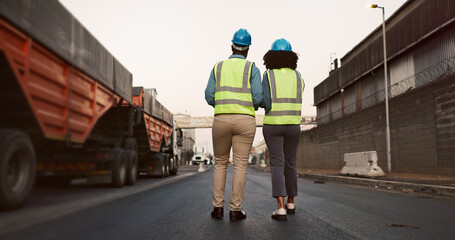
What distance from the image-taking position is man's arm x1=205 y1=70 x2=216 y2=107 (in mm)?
4605

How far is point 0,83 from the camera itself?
16.2ft

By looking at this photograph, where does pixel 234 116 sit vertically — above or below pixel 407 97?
below

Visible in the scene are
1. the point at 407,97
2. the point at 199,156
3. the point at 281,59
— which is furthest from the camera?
the point at 199,156

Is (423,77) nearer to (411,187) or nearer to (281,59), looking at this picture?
(411,187)

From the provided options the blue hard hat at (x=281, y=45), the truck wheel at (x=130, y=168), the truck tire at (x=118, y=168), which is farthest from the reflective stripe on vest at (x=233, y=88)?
the truck wheel at (x=130, y=168)

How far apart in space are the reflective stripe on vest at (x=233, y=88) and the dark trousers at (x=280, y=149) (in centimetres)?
41

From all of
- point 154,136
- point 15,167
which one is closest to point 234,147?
point 15,167

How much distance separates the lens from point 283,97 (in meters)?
4.71

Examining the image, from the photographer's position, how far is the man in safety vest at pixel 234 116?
4.43 m

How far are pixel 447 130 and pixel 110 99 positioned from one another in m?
12.5

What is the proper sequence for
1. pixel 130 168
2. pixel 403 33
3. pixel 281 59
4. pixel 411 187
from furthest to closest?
pixel 403 33 → pixel 130 168 → pixel 411 187 → pixel 281 59

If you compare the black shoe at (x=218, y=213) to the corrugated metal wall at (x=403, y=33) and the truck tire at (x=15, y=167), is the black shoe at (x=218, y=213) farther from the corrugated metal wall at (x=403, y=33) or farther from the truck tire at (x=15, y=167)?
the corrugated metal wall at (x=403, y=33)

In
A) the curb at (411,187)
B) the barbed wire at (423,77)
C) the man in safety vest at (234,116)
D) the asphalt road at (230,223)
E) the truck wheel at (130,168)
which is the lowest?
the curb at (411,187)

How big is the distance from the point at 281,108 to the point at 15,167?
356cm
